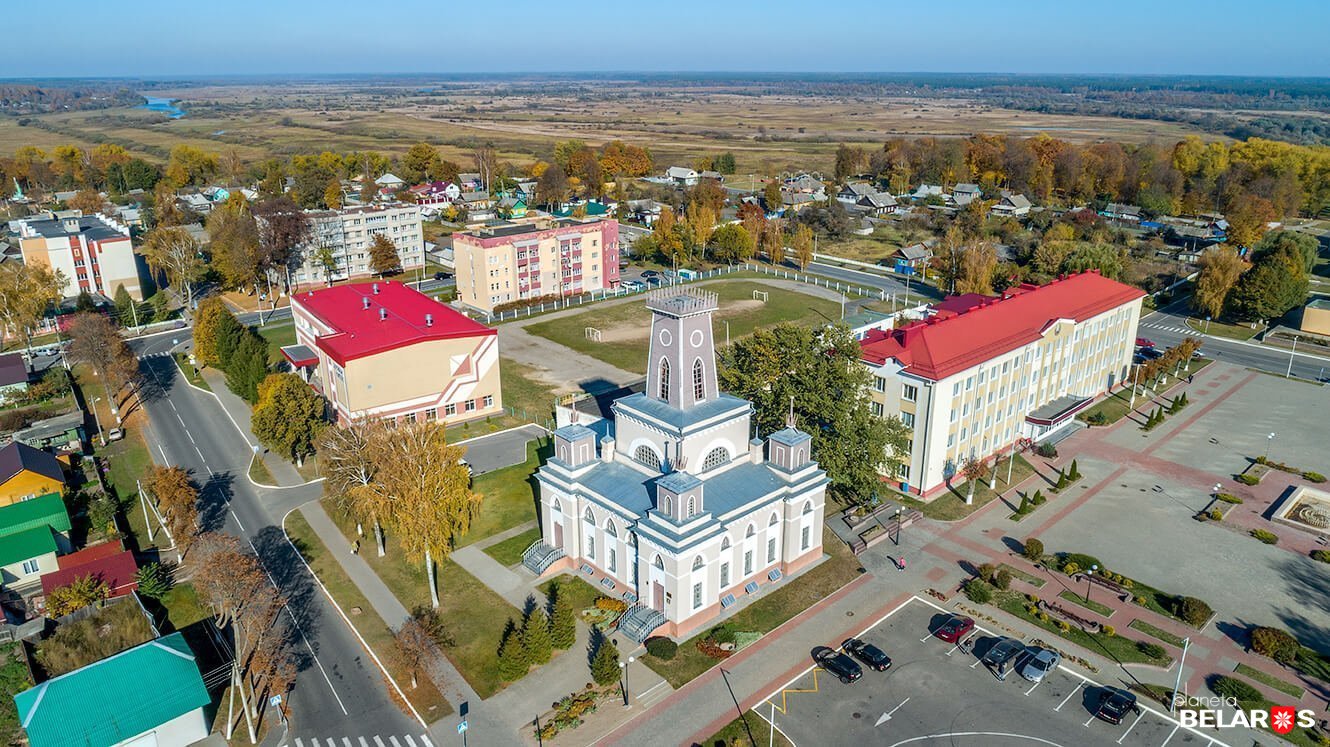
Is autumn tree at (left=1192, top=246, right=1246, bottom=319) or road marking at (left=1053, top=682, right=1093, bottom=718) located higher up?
autumn tree at (left=1192, top=246, right=1246, bottom=319)

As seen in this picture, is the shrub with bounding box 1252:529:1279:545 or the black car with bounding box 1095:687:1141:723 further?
the shrub with bounding box 1252:529:1279:545

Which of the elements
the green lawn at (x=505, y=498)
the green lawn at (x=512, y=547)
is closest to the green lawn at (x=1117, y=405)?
the green lawn at (x=505, y=498)

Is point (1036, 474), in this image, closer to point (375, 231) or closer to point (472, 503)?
point (472, 503)

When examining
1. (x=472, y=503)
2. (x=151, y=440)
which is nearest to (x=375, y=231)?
(x=151, y=440)

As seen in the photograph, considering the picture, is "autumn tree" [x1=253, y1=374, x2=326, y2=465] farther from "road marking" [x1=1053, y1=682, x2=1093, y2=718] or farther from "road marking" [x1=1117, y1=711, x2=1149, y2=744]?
"road marking" [x1=1117, y1=711, x2=1149, y2=744]

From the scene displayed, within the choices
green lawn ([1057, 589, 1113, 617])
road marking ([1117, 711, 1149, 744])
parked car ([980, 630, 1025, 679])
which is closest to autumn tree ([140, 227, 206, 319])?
parked car ([980, 630, 1025, 679])

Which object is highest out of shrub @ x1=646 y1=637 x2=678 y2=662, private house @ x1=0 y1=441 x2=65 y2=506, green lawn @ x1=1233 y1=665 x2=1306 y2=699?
private house @ x1=0 y1=441 x2=65 y2=506
